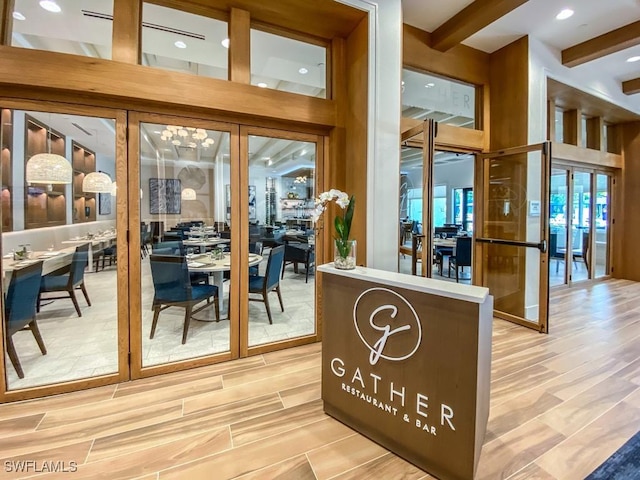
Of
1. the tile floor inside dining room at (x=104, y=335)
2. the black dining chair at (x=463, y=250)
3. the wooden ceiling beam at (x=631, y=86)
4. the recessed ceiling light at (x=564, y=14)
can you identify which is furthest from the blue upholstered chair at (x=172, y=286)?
the wooden ceiling beam at (x=631, y=86)

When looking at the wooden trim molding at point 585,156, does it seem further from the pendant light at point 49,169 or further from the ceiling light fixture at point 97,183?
the pendant light at point 49,169

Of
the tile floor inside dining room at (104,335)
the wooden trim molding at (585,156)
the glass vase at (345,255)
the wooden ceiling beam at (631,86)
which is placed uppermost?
the wooden ceiling beam at (631,86)

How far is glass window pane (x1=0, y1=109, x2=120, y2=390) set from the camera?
253 cm

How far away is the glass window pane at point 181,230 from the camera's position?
3.01m

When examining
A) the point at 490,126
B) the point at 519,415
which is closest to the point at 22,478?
the point at 519,415

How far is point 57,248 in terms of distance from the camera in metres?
2.89

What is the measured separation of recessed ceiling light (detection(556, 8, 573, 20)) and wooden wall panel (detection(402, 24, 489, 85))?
3.02ft

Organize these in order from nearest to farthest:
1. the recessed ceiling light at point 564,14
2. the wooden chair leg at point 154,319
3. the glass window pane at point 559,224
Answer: the wooden chair leg at point 154,319, the recessed ceiling light at point 564,14, the glass window pane at point 559,224

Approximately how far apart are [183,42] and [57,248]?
2367mm

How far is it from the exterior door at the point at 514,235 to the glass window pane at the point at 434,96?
0.84 metres

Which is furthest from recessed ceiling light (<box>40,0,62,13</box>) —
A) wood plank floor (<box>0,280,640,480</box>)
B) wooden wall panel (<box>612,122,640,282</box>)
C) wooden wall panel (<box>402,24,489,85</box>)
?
wooden wall panel (<box>612,122,640,282</box>)

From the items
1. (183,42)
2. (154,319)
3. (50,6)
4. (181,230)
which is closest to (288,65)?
(183,42)

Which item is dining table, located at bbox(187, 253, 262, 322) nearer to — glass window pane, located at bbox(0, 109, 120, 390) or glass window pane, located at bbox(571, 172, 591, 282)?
glass window pane, located at bbox(0, 109, 120, 390)

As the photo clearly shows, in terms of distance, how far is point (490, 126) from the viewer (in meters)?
4.64
